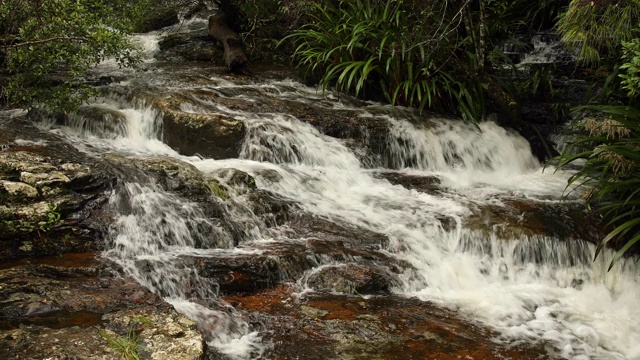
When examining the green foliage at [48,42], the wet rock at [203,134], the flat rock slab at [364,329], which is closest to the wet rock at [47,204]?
the green foliage at [48,42]

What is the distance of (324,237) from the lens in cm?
529

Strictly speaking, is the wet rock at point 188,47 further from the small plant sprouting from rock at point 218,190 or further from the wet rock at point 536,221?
the wet rock at point 536,221

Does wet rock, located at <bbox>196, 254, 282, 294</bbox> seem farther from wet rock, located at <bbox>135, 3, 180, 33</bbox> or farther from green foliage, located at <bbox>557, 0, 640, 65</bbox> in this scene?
wet rock, located at <bbox>135, 3, 180, 33</bbox>

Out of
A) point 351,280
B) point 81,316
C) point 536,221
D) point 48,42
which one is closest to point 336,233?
point 351,280

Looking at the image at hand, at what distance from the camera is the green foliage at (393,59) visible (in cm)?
814

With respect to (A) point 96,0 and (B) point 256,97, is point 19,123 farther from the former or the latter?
(B) point 256,97

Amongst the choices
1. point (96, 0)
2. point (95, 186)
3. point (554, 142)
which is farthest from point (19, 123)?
point (554, 142)

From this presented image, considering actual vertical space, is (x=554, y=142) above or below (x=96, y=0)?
below

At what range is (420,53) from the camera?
8.45m

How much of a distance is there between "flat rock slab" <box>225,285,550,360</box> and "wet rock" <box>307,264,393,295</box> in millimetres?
99

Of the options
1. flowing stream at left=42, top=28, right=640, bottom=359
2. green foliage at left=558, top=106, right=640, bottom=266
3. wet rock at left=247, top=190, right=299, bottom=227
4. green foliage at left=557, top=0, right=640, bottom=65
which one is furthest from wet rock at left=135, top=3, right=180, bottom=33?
green foliage at left=558, top=106, right=640, bottom=266

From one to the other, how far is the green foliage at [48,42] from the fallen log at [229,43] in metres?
2.69

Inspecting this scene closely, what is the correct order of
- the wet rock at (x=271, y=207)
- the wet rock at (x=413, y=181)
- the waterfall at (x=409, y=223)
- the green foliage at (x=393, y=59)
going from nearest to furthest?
the waterfall at (x=409, y=223), the wet rock at (x=271, y=207), the wet rock at (x=413, y=181), the green foliage at (x=393, y=59)

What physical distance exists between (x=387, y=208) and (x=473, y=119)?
8.97 feet
